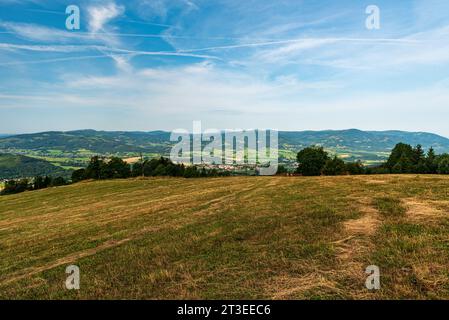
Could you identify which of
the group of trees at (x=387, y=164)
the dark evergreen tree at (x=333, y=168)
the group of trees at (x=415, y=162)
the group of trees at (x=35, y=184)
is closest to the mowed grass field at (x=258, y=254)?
the dark evergreen tree at (x=333, y=168)

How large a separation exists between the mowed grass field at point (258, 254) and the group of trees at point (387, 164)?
44.1m

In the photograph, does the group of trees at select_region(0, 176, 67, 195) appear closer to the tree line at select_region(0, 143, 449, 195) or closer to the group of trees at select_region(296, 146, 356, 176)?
the tree line at select_region(0, 143, 449, 195)

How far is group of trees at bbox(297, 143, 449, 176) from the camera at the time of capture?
60.3 m

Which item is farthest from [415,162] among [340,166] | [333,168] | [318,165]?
[318,165]

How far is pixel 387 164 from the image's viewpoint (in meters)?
67.0

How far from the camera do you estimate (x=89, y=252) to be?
1288cm

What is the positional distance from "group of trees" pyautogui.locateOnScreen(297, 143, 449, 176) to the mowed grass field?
44.1m

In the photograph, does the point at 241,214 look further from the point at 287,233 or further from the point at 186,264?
the point at 186,264

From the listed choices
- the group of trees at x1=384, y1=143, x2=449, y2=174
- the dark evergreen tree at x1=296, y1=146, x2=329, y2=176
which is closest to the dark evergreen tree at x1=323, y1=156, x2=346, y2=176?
the dark evergreen tree at x1=296, y1=146, x2=329, y2=176

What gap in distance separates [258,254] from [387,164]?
68.7m

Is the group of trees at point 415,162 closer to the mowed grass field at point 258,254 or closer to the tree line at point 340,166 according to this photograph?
the tree line at point 340,166

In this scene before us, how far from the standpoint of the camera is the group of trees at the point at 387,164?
6028 centimetres
